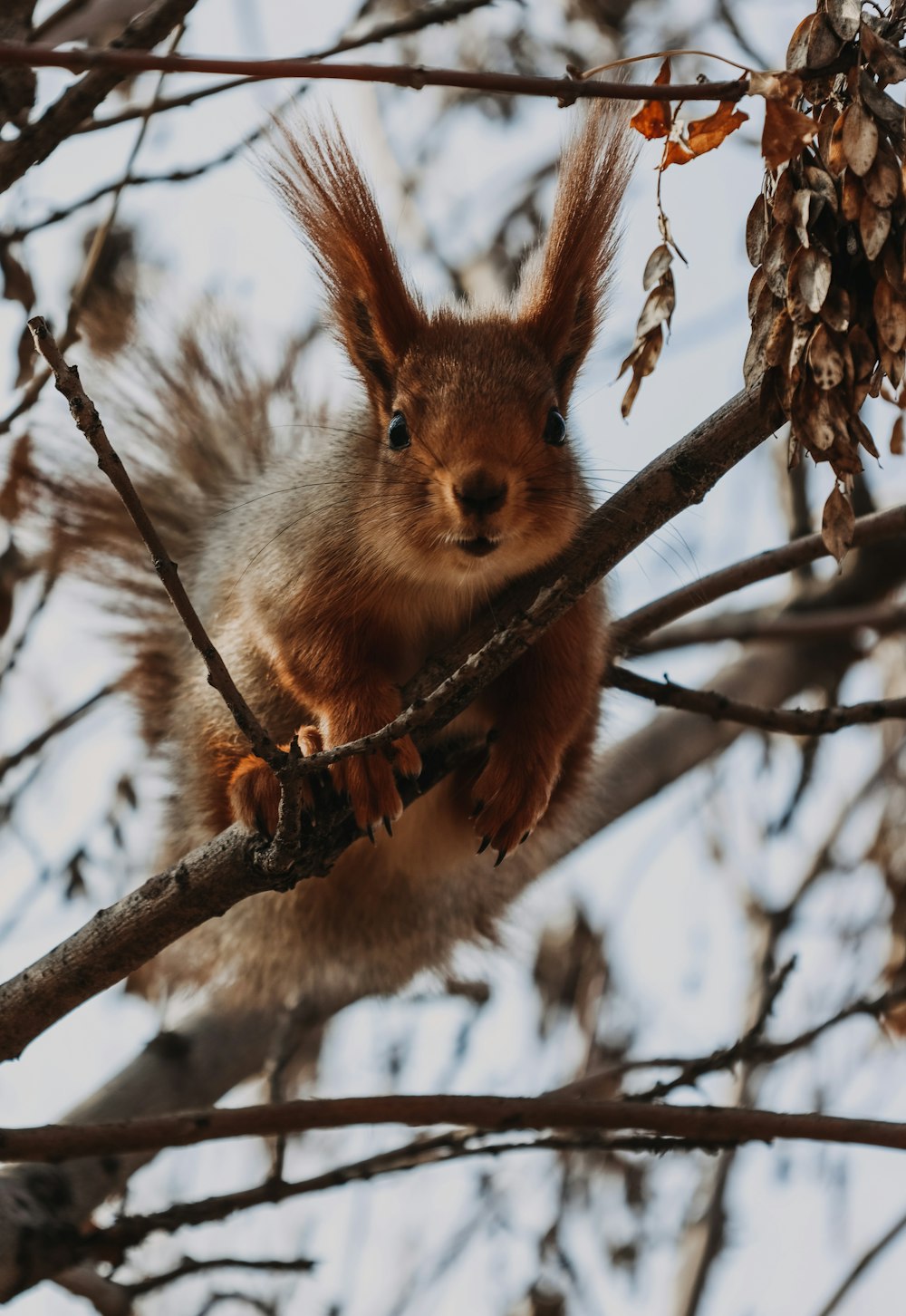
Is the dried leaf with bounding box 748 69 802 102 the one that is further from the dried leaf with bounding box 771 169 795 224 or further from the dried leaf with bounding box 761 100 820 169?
the dried leaf with bounding box 771 169 795 224

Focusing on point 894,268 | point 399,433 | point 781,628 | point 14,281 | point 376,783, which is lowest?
point 376,783

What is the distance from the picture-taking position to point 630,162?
281 centimetres

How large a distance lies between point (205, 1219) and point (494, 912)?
1.54 m

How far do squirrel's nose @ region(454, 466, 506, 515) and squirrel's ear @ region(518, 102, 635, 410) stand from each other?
0.65 m

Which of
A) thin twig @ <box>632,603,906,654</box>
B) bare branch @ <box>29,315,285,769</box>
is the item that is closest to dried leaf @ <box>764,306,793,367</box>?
bare branch @ <box>29,315,285,769</box>

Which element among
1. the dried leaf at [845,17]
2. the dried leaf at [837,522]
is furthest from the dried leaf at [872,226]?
the dried leaf at [837,522]

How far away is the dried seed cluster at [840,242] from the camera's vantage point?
1.76 metres

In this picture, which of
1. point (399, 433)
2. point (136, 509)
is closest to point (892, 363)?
point (136, 509)

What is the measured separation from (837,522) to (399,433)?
115 centimetres

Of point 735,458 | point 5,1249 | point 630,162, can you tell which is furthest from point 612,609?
point 5,1249

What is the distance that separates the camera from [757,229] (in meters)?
1.94

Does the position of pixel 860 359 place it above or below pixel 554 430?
below

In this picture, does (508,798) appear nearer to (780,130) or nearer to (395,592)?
(395,592)

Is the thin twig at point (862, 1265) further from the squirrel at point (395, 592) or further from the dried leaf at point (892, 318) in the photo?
the dried leaf at point (892, 318)
